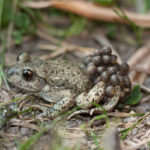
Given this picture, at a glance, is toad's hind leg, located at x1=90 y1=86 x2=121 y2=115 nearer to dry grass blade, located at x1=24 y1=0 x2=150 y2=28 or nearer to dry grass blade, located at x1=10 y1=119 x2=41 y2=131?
dry grass blade, located at x1=10 y1=119 x2=41 y2=131

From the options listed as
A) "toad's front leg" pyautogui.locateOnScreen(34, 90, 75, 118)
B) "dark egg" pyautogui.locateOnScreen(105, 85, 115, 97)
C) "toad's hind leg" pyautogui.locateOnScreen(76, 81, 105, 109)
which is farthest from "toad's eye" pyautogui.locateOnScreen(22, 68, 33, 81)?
"dark egg" pyautogui.locateOnScreen(105, 85, 115, 97)

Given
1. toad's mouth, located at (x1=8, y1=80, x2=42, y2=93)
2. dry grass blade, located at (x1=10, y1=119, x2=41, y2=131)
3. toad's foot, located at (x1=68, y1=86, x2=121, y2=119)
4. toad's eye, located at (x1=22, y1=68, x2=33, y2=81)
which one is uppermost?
toad's eye, located at (x1=22, y1=68, x2=33, y2=81)

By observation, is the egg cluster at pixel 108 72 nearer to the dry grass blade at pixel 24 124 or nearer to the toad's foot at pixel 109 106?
the toad's foot at pixel 109 106

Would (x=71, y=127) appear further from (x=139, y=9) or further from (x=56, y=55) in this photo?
(x=139, y=9)

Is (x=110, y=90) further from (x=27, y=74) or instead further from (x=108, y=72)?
(x=27, y=74)

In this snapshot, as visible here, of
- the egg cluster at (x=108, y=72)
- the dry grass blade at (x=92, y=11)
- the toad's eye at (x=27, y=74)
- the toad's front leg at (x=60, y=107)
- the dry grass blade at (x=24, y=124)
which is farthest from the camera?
the dry grass blade at (x=92, y=11)

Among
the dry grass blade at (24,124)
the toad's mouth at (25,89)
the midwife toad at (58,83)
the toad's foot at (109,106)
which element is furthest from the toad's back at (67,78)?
the dry grass blade at (24,124)
